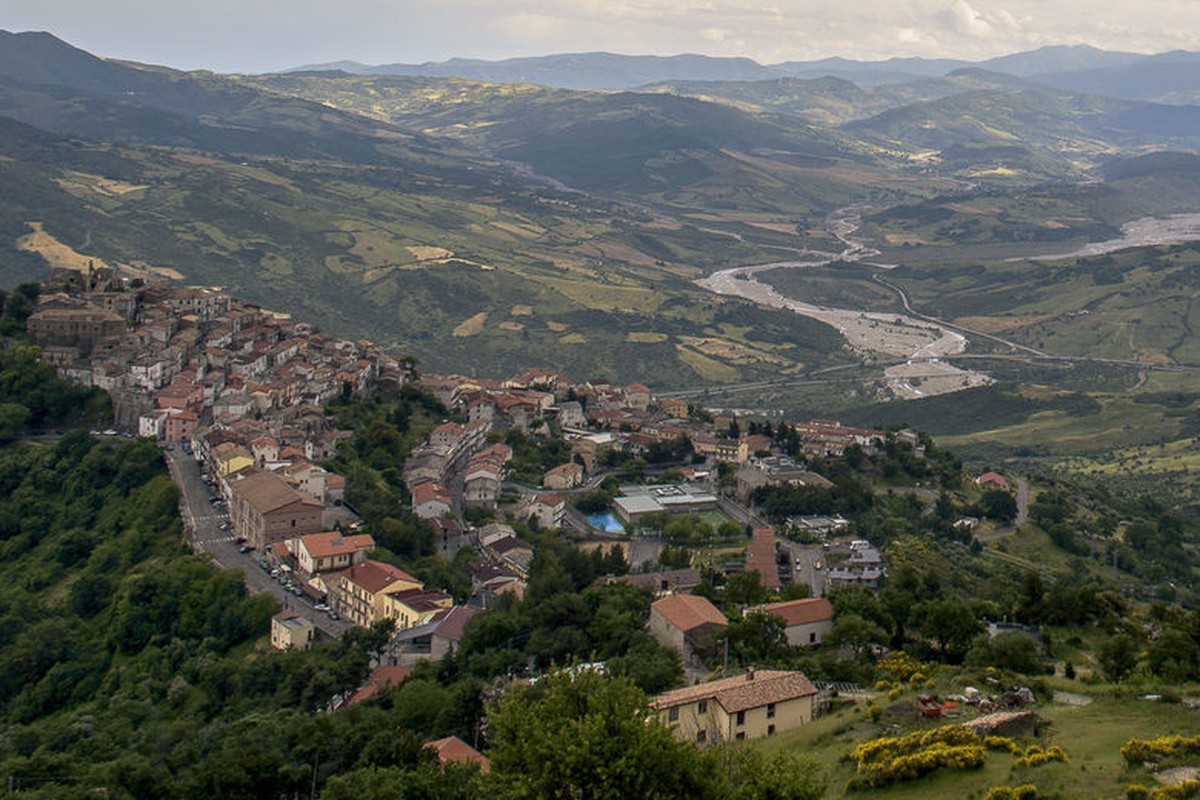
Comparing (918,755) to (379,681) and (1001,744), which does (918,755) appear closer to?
(1001,744)

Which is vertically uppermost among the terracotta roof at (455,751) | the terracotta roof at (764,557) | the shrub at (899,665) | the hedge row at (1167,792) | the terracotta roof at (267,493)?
the hedge row at (1167,792)

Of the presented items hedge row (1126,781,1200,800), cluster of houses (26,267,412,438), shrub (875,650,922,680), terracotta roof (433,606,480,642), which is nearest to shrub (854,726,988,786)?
hedge row (1126,781,1200,800)

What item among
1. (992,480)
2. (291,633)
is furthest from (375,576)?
(992,480)

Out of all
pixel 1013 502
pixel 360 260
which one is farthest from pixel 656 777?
pixel 360 260

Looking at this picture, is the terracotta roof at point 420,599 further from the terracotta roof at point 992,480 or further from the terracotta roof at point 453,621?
the terracotta roof at point 992,480

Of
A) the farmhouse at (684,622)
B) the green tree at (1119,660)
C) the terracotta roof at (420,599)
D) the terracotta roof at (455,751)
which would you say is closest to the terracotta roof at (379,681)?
the terracotta roof at (420,599)

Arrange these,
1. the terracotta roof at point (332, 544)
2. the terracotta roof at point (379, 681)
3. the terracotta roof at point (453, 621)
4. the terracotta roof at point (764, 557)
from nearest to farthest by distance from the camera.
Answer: the terracotta roof at point (379, 681) < the terracotta roof at point (453, 621) < the terracotta roof at point (332, 544) < the terracotta roof at point (764, 557)
